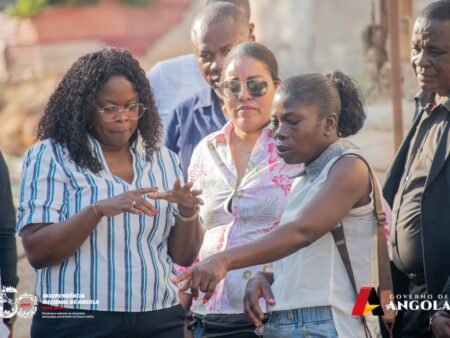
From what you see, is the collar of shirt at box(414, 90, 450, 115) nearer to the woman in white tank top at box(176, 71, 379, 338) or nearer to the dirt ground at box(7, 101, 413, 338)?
the woman in white tank top at box(176, 71, 379, 338)

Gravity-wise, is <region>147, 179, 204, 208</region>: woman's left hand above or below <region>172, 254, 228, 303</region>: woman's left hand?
above

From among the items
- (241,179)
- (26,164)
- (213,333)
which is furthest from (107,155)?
(213,333)

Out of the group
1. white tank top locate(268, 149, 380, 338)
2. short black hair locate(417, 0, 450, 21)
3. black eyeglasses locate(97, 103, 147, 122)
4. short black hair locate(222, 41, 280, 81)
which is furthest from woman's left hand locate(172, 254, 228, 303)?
short black hair locate(417, 0, 450, 21)

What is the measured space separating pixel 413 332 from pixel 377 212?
0.92m

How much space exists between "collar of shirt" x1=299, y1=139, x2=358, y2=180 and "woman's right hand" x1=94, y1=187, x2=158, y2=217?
0.61 m

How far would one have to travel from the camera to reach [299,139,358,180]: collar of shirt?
370 cm

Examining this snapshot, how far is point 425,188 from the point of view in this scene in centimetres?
408

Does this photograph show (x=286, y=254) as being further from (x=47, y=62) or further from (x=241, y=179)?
(x=47, y=62)

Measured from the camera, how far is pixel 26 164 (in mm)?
3986

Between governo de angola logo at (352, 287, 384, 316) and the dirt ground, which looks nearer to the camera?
governo de angola logo at (352, 287, 384, 316)

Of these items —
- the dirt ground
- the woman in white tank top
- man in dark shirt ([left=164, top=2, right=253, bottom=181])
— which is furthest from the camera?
the dirt ground

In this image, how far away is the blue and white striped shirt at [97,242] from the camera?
3.86 metres

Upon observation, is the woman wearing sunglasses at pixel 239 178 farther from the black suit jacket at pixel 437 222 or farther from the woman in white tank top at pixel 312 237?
the black suit jacket at pixel 437 222

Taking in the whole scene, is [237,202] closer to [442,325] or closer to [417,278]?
[417,278]
